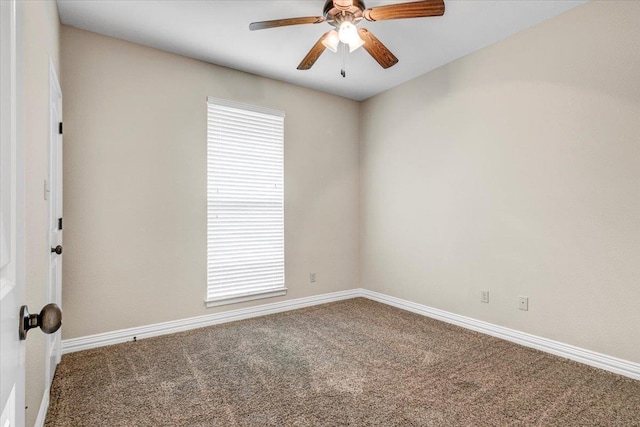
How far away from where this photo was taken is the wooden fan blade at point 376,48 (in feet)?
7.78

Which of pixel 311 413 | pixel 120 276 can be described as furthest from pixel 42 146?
pixel 311 413

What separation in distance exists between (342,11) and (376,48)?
0.38m

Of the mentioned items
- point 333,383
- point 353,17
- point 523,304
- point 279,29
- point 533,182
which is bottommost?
point 333,383

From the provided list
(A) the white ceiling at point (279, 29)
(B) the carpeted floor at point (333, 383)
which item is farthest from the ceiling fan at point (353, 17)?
(B) the carpeted floor at point (333, 383)

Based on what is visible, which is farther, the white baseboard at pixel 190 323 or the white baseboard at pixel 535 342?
the white baseboard at pixel 190 323

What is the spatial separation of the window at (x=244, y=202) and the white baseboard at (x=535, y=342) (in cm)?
164

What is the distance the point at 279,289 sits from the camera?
3.94m

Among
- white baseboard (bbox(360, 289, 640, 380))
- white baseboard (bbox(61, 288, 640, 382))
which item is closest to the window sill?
white baseboard (bbox(61, 288, 640, 382))

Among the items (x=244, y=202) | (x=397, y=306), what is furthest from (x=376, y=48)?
(x=397, y=306)

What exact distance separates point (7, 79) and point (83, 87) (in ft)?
9.10

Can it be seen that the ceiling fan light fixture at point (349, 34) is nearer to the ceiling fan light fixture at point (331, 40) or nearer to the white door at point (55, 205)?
the ceiling fan light fixture at point (331, 40)

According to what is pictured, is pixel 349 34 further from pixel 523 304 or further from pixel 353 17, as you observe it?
pixel 523 304

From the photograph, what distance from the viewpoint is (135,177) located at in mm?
3078

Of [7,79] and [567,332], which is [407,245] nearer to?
[567,332]
